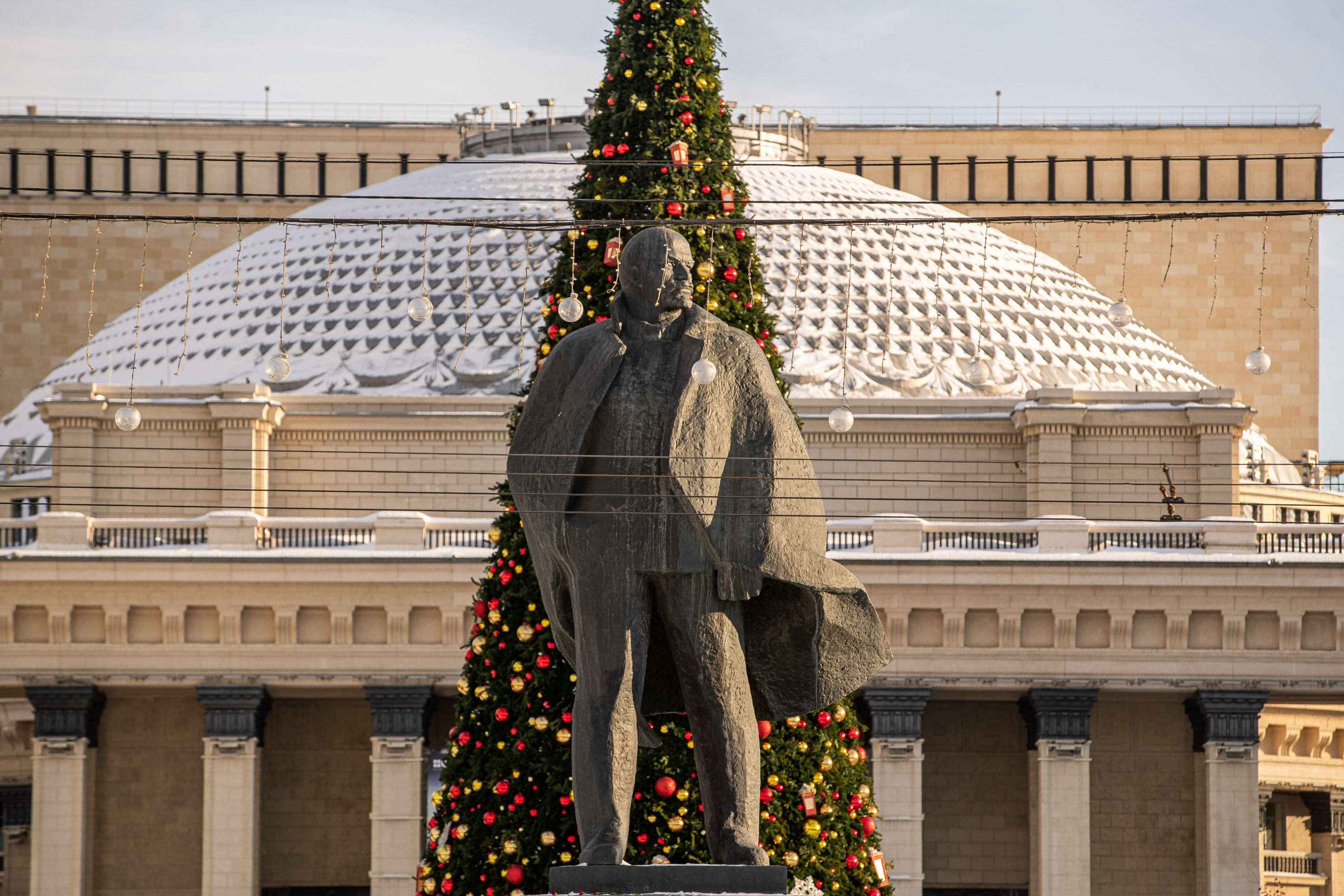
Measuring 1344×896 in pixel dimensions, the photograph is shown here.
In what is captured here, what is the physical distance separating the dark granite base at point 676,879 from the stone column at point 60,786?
82.8 ft

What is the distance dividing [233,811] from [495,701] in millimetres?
19831

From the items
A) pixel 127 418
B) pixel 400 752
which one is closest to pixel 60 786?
pixel 400 752

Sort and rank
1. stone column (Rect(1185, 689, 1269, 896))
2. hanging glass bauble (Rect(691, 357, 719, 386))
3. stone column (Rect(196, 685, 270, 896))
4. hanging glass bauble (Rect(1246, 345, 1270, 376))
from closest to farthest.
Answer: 1. hanging glass bauble (Rect(691, 357, 719, 386))
2. hanging glass bauble (Rect(1246, 345, 1270, 376))
3. stone column (Rect(1185, 689, 1269, 896))
4. stone column (Rect(196, 685, 270, 896))

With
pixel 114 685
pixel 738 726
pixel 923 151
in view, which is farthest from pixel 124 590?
pixel 923 151

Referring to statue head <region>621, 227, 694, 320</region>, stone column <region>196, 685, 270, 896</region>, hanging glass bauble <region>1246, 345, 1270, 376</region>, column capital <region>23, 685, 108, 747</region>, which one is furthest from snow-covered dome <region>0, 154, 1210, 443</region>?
statue head <region>621, 227, 694, 320</region>

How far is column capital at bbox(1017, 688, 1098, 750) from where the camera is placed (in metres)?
31.6

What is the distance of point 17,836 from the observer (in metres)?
36.2

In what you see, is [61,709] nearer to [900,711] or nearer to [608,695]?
[900,711]

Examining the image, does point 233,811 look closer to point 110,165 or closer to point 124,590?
point 124,590

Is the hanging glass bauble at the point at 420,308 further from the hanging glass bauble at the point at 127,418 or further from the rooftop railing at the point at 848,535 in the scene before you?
the rooftop railing at the point at 848,535

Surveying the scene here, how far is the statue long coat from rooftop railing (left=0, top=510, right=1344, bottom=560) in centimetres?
2276

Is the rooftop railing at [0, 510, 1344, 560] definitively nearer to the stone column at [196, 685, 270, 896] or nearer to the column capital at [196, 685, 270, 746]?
the column capital at [196, 685, 270, 746]

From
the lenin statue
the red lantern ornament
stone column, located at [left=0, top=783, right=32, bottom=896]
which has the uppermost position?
the red lantern ornament

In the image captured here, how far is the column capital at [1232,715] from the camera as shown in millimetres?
31594
